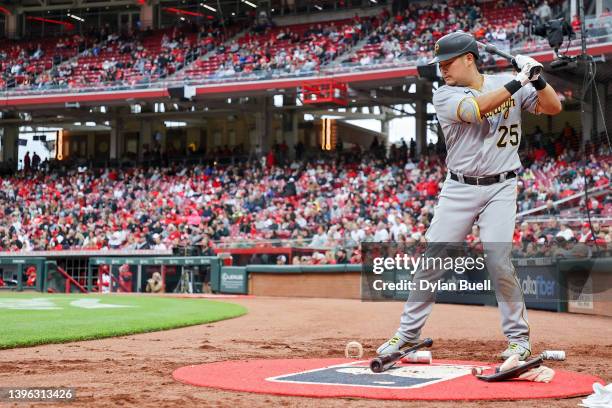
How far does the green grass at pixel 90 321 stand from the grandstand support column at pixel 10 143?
89.2ft

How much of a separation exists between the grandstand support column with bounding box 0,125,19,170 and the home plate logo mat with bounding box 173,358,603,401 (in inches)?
1445

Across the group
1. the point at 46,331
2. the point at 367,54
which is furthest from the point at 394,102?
the point at 46,331

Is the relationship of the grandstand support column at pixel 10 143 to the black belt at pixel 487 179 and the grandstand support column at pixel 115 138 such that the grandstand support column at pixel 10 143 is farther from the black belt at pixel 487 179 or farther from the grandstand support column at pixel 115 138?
the black belt at pixel 487 179

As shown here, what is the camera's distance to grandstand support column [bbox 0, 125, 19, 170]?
39.7m

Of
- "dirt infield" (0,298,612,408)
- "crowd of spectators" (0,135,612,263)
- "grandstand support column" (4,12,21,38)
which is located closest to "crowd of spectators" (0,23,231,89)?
"grandstand support column" (4,12,21,38)

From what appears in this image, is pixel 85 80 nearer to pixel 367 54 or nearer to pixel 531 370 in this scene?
pixel 367 54

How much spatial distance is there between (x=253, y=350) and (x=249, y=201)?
19415mm

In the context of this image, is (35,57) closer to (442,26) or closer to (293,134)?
(293,134)

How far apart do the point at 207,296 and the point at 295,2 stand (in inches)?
738

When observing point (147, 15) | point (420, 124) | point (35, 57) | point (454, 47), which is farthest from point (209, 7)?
point (454, 47)

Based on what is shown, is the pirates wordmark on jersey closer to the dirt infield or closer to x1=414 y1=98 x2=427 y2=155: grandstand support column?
the dirt infield

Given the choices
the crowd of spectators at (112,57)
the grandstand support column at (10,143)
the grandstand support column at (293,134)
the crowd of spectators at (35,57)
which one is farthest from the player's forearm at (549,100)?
the grandstand support column at (10,143)

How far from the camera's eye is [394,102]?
108ft

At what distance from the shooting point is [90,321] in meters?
10.5
